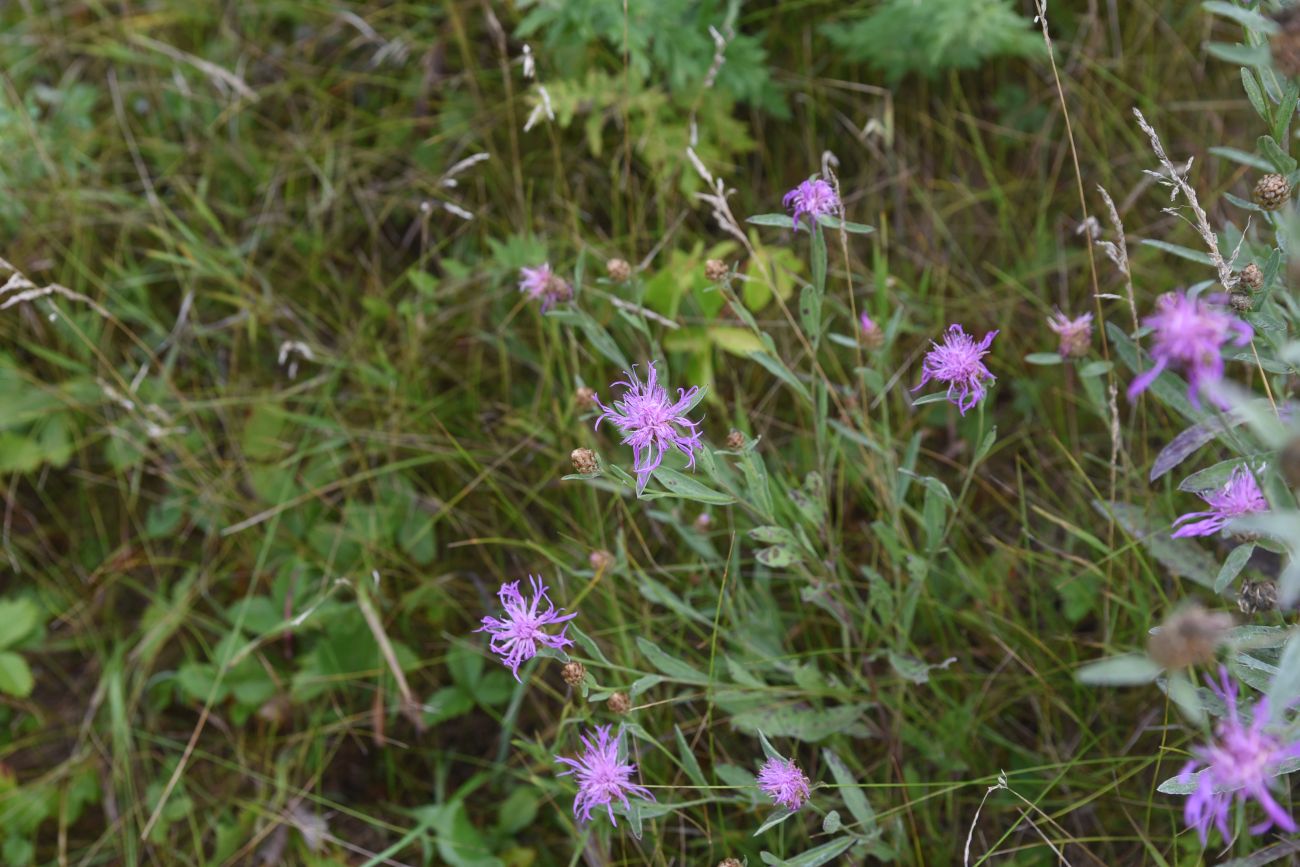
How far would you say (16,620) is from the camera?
2.23 metres

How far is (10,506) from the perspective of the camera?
2367 millimetres

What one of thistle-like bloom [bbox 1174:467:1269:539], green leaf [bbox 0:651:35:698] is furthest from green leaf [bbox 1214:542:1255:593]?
green leaf [bbox 0:651:35:698]

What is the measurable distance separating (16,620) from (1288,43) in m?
2.35

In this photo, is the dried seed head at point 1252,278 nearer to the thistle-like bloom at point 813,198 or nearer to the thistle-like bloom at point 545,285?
the thistle-like bloom at point 813,198

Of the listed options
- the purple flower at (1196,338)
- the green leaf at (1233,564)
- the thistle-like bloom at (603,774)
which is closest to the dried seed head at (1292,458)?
the purple flower at (1196,338)

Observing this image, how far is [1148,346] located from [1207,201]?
64cm

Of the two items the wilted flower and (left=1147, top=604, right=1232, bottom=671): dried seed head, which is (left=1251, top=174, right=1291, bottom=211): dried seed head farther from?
(left=1147, top=604, right=1232, bottom=671): dried seed head

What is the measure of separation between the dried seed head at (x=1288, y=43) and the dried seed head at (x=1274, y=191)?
213mm

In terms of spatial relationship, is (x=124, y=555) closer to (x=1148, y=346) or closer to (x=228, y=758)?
(x=228, y=758)

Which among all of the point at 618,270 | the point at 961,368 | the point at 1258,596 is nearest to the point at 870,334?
Answer: the point at 961,368

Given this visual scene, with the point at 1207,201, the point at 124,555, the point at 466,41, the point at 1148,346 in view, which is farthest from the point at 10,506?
the point at 1207,201

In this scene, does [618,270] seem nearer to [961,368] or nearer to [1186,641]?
Answer: [961,368]

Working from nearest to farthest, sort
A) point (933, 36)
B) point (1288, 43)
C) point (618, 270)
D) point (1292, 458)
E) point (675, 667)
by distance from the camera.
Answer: point (1292, 458) < point (1288, 43) < point (675, 667) < point (618, 270) < point (933, 36)

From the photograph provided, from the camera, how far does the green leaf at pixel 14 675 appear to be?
7.13ft
